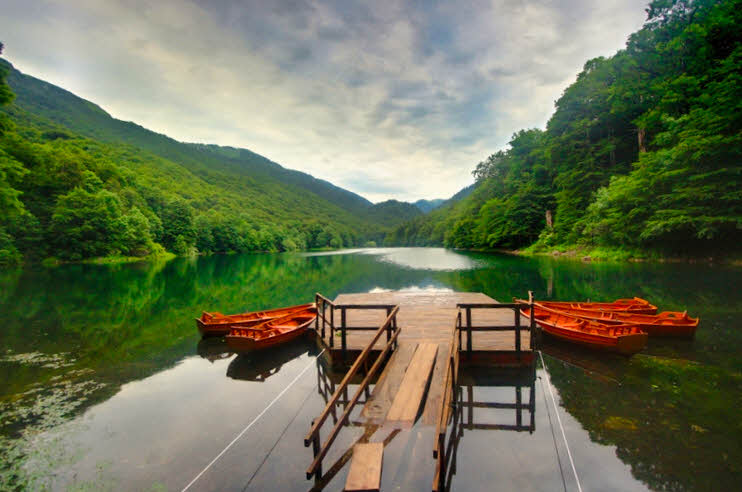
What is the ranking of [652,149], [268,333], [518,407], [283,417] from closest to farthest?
[283,417], [518,407], [268,333], [652,149]

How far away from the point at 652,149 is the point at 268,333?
183ft

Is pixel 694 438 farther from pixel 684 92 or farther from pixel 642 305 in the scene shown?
pixel 684 92

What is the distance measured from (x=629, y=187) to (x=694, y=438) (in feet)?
125

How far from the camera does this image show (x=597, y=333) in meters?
10.4

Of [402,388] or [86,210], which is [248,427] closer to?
[402,388]

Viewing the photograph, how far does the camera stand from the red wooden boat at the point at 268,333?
10351 millimetres

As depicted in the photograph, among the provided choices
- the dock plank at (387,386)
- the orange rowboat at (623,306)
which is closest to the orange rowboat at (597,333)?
the orange rowboat at (623,306)

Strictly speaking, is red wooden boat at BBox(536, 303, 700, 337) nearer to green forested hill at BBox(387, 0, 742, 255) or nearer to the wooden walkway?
the wooden walkway

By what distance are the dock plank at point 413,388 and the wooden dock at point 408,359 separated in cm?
2

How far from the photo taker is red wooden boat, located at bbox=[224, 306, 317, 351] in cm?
1035

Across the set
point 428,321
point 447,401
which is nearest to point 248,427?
point 447,401

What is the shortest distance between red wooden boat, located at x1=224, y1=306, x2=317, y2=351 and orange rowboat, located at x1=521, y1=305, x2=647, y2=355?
9.07 meters

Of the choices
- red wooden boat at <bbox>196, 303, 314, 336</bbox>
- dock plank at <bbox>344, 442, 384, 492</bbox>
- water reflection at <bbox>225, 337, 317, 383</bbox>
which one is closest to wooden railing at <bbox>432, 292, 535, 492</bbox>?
dock plank at <bbox>344, 442, 384, 492</bbox>

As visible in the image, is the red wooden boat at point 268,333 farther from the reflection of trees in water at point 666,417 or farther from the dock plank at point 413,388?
the reflection of trees in water at point 666,417
